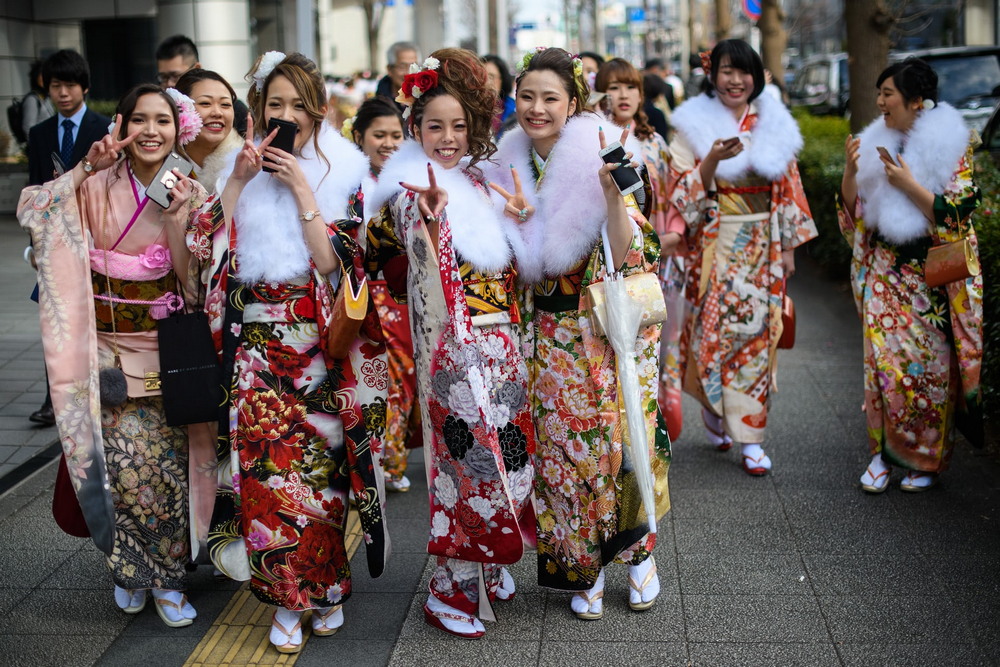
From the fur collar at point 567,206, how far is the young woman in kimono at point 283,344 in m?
0.61

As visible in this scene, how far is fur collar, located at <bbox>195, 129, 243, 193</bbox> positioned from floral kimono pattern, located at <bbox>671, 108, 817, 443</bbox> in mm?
2114

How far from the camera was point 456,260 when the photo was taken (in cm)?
336

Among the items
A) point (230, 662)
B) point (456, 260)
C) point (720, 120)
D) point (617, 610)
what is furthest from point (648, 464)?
point (720, 120)

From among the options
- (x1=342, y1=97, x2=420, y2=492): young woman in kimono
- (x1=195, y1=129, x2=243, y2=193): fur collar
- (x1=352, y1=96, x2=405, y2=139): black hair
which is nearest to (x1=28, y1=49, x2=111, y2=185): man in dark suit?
(x1=352, y1=96, x2=405, y2=139): black hair

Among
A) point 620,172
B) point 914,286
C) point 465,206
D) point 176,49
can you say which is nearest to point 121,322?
point 465,206

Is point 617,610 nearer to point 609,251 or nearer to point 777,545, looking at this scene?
point 777,545

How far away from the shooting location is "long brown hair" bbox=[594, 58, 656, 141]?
577 centimetres

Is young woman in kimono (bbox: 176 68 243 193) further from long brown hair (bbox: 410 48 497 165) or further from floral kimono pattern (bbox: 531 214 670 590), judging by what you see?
floral kimono pattern (bbox: 531 214 670 590)

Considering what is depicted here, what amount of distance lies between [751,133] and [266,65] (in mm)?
2573

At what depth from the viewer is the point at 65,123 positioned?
5.86m

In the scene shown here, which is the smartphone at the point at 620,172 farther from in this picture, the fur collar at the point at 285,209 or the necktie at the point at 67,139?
the necktie at the point at 67,139

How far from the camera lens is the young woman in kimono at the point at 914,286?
4633 millimetres

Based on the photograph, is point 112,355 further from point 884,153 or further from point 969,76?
point 969,76

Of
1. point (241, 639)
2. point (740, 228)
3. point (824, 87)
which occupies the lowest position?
point (241, 639)
